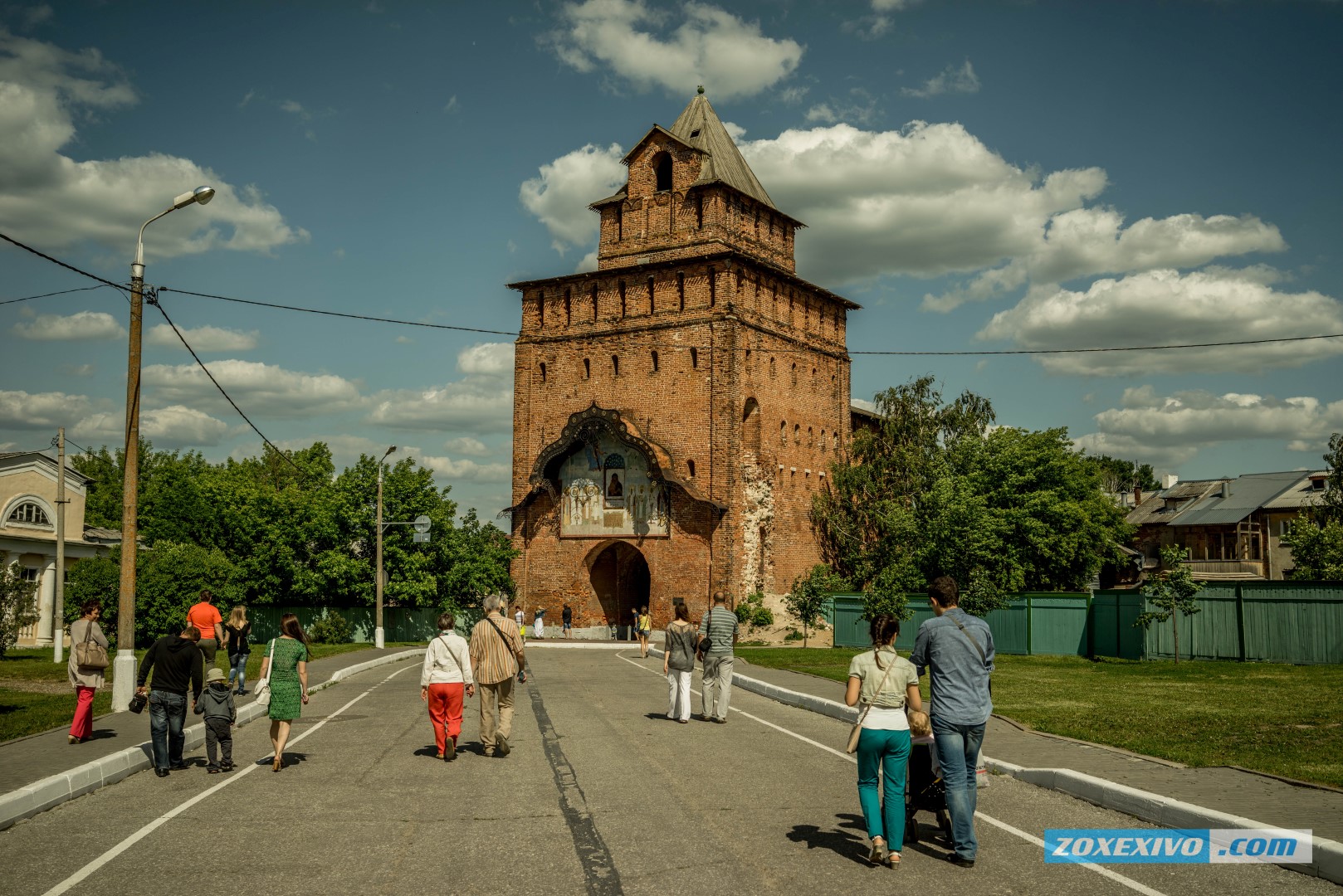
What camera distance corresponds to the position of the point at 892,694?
766 centimetres

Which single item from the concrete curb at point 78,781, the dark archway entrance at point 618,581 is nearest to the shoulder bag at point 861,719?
the concrete curb at point 78,781

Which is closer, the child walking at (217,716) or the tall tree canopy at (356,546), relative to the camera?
Answer: the child walking at (217,716)

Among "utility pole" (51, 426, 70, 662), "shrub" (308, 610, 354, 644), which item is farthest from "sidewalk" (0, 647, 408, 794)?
"shrub" (308, 610, 354, 644)

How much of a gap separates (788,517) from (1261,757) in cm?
3545

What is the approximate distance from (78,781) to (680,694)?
26.3ft

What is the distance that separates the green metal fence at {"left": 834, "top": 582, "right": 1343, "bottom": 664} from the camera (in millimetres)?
27672

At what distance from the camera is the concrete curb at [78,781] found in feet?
30.7

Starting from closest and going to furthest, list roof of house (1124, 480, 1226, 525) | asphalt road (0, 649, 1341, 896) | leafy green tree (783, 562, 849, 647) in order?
asphalt road (0, 649, 1341, 896)
leafy green tree (783, 562, 849, 647)
roof of house (1124, 480, 1226, 525)

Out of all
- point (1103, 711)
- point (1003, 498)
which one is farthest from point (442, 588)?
point (1103, 711)

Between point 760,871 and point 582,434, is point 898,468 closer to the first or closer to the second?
point 582,434

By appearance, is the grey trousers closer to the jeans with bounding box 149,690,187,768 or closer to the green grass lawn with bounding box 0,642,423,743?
the green grass lawn with bounding box 0,642,423,743

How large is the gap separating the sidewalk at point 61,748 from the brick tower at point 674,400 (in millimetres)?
28116

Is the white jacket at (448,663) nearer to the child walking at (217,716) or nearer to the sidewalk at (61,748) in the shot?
the child walking at (217,716)

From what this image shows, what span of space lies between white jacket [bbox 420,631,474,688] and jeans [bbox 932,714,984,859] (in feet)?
20.3
